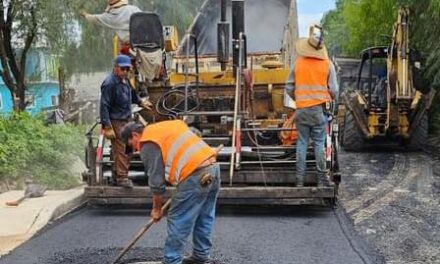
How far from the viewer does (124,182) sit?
21.5 ft

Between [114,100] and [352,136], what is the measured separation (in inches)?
259

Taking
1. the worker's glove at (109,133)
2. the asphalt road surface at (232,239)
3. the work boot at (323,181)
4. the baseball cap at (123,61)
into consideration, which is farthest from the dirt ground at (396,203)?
the baseball cap at (123,61)

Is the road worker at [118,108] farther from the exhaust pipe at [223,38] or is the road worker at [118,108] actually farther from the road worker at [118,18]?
the exhaust pipe at [223,38]

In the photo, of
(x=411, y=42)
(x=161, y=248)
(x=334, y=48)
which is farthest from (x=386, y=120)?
(x=334, y=48)

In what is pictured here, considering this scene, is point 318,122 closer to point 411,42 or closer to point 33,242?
point 33,242

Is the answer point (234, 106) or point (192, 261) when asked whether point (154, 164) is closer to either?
point (192, 261)

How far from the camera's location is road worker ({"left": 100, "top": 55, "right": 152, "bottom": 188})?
21.3 ft

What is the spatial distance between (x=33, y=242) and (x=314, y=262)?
2.52 meters

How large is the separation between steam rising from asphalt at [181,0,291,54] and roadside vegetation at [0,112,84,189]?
2.20m

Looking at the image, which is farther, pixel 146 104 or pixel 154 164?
pixel 146 104

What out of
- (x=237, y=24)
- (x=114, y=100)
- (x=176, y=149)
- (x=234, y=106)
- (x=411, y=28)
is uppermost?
(x=411, y=28)

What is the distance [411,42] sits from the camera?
1265 cm

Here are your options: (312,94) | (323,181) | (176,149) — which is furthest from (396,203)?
(176,149)

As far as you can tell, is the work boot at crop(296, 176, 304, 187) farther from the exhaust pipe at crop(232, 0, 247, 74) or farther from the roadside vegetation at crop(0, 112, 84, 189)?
the roadside vegetation at crop(0, 112, 84, 189)
